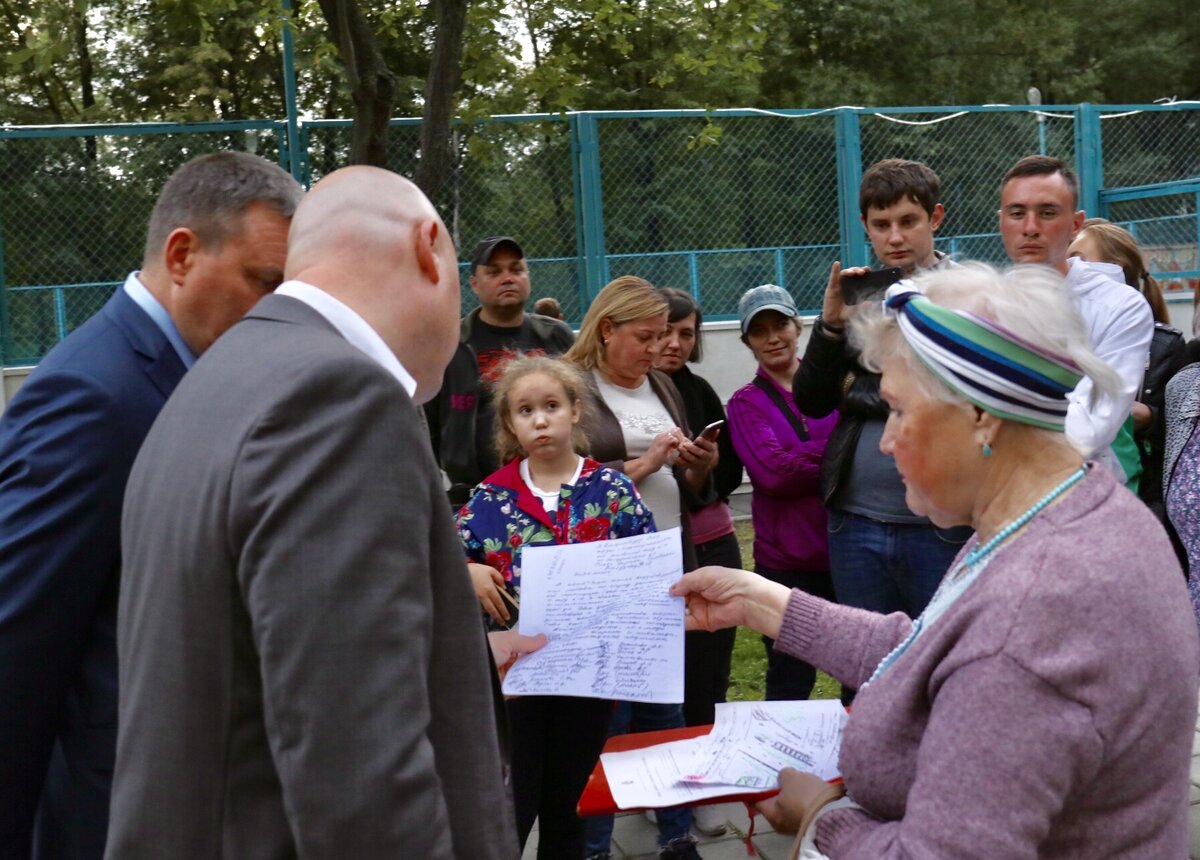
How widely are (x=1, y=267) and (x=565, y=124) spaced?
5038 millimetres

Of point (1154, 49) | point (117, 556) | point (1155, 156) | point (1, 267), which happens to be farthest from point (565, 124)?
point (1154, 49)

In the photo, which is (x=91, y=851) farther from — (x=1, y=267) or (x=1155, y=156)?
(x=1155, y=156)

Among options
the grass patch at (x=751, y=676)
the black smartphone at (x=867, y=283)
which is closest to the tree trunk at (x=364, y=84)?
the grass patch at (x=751, y=676)

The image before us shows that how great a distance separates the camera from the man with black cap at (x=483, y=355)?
15.0 feet

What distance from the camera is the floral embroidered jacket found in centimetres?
342

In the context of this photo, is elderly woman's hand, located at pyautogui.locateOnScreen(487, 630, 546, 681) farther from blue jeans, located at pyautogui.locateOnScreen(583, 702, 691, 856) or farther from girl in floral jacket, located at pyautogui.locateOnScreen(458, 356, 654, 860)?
blue jeans, located at pyautogui.locateOnScreen(583, 702, 691, 856)

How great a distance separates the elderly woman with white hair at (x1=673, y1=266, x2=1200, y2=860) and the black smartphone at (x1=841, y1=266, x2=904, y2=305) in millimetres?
1645

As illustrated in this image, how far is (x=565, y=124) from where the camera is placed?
1125cm

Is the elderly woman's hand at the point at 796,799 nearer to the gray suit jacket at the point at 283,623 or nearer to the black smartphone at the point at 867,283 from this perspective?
the gray suit jacket at the point at 283,623

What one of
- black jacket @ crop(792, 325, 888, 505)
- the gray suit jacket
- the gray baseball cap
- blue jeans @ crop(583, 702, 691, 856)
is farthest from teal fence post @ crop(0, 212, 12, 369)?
the gray suit jacket

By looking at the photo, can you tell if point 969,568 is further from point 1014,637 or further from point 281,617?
point 281,617

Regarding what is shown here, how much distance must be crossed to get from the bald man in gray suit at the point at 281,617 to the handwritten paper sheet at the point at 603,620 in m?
1.39

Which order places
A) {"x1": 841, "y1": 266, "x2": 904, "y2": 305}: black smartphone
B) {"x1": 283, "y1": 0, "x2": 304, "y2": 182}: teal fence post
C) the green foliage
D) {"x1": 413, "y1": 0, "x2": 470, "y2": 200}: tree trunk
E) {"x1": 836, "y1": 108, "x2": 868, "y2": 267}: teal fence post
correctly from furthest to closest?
the green foliage
{"x1": 836, "y1": 108, "x2": 868, "y2": 267}: teal fence post
{"x1": 283, "y1": 0, "x2": 304, "y2": 182}: teal fence post
{"x1": 413, "y1": 0, "x2": 470, "y2": 200}: tree trunk
{"x1": 841, "y1": 266, "x2": 904, "y2": 305}: black smartphone

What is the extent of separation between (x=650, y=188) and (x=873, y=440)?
26.7ft
